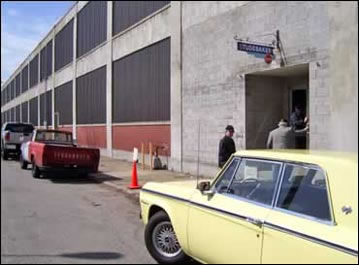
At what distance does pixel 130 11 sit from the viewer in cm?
2289

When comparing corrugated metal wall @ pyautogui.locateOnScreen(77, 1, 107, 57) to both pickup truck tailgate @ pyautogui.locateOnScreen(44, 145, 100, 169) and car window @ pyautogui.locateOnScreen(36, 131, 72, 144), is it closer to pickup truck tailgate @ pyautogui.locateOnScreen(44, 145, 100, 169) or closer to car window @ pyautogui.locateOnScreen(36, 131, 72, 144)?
car window @ pyautogui.locateOnScreen(36, 131, 72, 144)

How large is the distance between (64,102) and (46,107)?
746 cm

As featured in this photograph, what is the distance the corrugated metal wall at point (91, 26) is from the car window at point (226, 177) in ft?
74.8

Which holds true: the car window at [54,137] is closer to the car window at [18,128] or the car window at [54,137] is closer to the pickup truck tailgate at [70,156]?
the pickup truck tailgate at [70,156]

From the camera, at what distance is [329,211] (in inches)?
144

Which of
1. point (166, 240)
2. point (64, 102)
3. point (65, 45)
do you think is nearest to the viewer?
point (166, 240)

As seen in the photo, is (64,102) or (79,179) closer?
A: (79,179)

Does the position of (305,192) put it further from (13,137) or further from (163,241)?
(13,137)

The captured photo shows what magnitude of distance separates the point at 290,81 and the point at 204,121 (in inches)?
118

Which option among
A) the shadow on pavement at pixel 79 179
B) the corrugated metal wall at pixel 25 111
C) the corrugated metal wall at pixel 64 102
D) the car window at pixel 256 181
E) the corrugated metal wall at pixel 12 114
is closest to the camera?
the car window at pixel 256 181

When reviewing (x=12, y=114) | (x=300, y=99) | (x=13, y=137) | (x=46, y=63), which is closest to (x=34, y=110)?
(x=46, y=63)

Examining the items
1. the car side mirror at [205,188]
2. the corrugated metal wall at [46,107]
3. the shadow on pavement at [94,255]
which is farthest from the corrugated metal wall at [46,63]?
the car side mirror at [205,188]

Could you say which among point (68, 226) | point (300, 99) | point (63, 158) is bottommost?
point (68, 226)

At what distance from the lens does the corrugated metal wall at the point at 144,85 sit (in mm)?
18406
